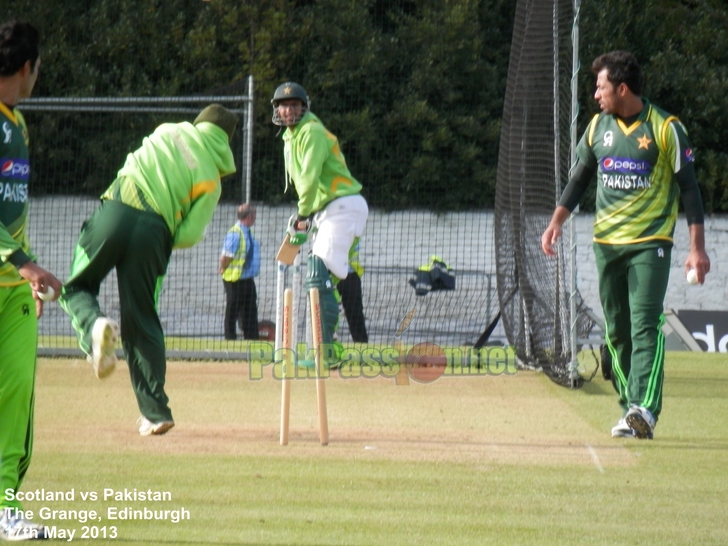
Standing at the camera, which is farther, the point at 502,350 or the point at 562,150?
the point at 502,350

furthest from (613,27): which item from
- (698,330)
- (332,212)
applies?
(332,212)

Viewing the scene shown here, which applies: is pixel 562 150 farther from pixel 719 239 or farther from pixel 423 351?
pixel 719 239

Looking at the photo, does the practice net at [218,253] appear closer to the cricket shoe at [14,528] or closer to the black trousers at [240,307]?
the black trousers at [240,307]

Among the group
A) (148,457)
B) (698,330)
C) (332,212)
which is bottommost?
(698,330)

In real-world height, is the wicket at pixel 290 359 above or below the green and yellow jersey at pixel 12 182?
below

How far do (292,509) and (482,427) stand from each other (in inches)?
103

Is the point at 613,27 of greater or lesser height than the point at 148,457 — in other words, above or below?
above

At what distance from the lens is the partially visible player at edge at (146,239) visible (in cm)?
577

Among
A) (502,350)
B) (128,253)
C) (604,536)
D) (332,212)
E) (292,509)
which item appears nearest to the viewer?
(604,536)

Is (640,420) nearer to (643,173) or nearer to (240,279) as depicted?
(643,173)

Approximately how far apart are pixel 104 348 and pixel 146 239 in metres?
0.71

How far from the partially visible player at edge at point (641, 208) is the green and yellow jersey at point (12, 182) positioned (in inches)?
132

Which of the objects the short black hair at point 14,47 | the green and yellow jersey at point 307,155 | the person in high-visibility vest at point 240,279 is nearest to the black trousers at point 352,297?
the person in high-visibility vest at point 240,279

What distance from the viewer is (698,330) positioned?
561 inches
